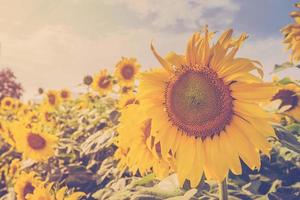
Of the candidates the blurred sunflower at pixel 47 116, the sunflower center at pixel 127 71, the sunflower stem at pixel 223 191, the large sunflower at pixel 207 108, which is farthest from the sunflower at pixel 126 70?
the sunflower stem at pixel 223 191

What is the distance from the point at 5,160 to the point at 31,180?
2099 mm

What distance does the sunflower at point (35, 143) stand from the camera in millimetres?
4551

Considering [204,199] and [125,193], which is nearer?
[204,199]

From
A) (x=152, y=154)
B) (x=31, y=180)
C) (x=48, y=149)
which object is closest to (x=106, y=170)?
(x=31, y=180)

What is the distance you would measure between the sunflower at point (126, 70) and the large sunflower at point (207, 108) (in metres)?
4.20

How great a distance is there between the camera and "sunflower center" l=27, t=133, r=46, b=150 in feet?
15.1

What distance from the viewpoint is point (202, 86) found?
1.79 meters

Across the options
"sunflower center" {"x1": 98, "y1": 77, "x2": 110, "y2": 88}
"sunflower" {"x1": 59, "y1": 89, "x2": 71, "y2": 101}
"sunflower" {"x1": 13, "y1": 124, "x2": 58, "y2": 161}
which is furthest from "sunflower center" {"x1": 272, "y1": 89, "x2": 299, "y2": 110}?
"sunflower" {"x1": 59, "y1": 89, "x2": 71, "y2": 101}

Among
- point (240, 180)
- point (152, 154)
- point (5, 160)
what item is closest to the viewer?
point (152, 154)

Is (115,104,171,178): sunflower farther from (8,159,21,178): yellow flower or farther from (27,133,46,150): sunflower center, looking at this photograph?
(8,159,21,178): yellow flower

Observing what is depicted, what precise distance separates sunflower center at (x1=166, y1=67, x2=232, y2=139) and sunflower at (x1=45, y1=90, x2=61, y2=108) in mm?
6085

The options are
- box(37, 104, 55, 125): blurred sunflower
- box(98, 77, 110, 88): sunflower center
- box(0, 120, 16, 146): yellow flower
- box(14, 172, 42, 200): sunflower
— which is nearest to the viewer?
box(14, 172, 42, 200): sunflower

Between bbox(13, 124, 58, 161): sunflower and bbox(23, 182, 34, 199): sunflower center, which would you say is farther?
bbox(13, 124, 58, 161): sunflower

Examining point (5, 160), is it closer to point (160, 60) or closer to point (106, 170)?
point (106, 170)
